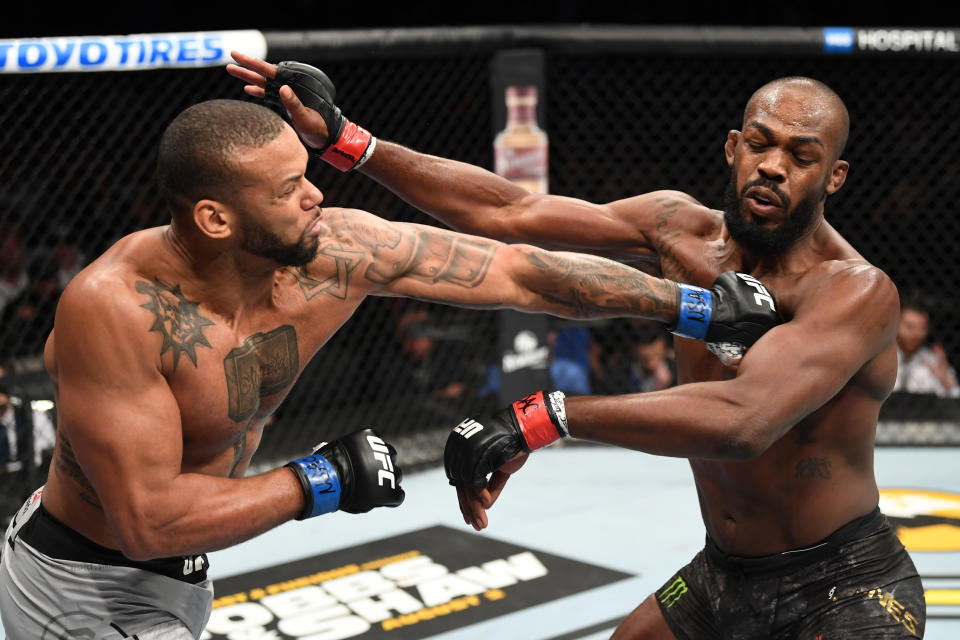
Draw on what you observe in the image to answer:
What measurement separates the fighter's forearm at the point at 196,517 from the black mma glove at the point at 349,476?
0.06 meters

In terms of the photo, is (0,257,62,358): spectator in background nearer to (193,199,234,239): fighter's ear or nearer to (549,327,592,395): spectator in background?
(549,327,592,395): spectator in background

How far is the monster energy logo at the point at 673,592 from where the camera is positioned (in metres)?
2.21

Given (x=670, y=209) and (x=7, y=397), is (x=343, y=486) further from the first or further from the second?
(x=7, y=397)

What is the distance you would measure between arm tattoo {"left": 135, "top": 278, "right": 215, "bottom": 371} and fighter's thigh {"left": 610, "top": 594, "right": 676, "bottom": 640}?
3.53 ft

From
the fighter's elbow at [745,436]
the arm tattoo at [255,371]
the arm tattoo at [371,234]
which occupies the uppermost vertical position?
the arm tattoo at [371,234]

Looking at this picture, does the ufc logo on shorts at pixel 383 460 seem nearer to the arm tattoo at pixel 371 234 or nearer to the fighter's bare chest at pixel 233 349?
the fighter's bare chest at pixel 233 349

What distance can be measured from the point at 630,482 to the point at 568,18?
342 cm

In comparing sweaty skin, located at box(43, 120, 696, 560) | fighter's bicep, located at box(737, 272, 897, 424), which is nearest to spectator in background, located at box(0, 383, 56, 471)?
sweaty skin, located at box(43, 120, 696, 560)

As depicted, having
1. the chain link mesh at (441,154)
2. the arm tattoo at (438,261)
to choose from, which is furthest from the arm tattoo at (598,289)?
the chain link mesh at (441,154)

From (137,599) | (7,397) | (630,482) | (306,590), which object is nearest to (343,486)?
(137,599)

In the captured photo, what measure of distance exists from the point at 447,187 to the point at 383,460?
2.94ft

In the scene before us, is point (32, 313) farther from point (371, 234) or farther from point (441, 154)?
point (371, 234)

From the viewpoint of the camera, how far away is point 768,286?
2156 millimetres

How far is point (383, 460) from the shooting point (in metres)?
1.77
